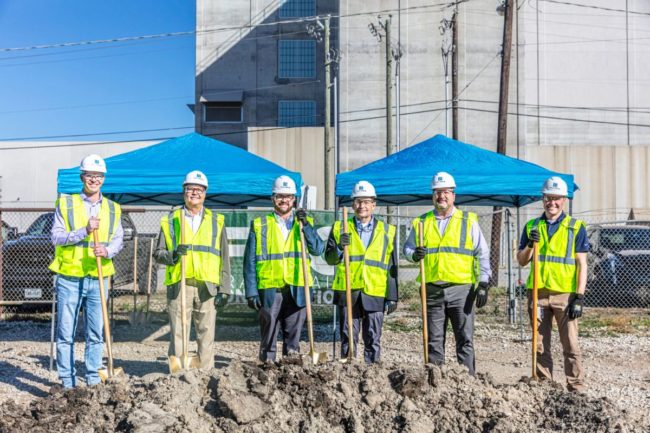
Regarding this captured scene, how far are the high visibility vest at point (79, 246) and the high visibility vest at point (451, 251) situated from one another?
3.01 meters

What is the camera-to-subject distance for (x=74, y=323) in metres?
6.43

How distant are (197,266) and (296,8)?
37.4 m

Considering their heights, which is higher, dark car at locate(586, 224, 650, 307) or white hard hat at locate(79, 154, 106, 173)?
white hard hat at locate(79, 154, 106, 173)

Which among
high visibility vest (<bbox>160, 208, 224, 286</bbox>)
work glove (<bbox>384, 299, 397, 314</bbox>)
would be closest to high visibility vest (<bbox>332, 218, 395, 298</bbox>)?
work glove (<bbox>384, 299, 397, 314</bbox>)

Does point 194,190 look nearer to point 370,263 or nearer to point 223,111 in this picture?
point 370,263

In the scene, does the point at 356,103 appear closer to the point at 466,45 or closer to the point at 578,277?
the point at 466,45

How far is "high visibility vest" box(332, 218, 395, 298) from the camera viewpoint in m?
6.81

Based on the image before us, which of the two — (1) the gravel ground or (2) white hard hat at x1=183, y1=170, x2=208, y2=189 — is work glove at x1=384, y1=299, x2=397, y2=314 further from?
(2) white hard hat at x1=183, y1=170, x2=208, y2=189

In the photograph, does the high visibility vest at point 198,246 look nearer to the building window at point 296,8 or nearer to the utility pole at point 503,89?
the utility pole at point 503,89

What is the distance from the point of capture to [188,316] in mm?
6645

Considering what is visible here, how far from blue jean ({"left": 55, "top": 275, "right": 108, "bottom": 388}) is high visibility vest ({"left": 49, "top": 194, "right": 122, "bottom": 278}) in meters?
0.09

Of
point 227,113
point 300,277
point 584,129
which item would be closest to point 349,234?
point 300,277

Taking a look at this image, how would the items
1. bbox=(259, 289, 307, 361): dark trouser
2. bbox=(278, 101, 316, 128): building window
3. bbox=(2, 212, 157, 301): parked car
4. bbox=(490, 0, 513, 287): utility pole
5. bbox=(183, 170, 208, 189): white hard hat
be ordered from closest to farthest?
bbox=(183, 170, 208, 189): white hard hat → bbox=(259, 289, 307, 361): dark trouser → bbox=(2, 212, 157, 301): parked car → bbox=(490, 0, 513, 287): utility pole → bbox=(278, 101, 316, 128): building window

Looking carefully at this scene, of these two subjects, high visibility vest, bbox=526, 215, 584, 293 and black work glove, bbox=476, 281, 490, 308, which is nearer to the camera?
high visibility vest, bbox=526, 215, 584, 293
